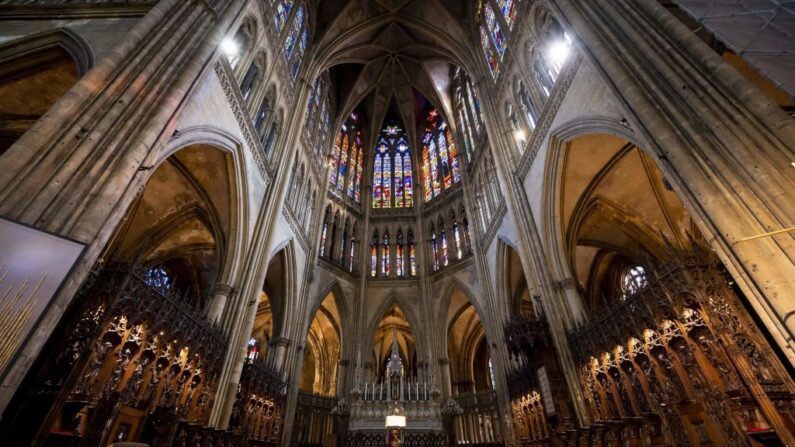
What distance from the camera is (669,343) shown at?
18.2ft

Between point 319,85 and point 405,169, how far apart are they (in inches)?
269

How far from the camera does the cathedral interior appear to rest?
4160mm

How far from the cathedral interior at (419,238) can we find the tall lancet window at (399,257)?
173 millimetres

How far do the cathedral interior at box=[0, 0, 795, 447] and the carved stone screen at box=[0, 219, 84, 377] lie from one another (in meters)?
0.02

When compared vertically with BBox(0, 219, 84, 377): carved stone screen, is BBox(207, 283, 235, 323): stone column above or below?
above

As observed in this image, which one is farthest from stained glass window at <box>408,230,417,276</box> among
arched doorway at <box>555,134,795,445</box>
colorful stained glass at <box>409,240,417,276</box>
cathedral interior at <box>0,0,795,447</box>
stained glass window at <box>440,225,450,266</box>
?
arched doorway at <box>555,134,795,445</box>

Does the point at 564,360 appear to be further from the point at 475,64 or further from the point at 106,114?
the point at 475,64

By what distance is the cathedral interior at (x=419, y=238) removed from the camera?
4160mm

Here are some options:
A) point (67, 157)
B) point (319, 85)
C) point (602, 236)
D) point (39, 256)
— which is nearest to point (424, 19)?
point (319, 85)

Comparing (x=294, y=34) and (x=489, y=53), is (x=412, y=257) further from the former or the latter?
(x=294, y=34)

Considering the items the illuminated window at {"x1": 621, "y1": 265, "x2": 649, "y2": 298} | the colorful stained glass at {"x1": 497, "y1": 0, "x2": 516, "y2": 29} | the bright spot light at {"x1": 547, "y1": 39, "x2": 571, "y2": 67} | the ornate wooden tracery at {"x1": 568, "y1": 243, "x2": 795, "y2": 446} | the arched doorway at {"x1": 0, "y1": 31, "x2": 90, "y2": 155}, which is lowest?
the ornate wooden tracery at {"x1": 568, "y1": 243, "x2": 795, "y2": 446}

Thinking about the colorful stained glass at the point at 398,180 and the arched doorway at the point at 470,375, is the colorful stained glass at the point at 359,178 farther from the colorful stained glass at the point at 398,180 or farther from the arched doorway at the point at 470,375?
the arched doorway at the point at 470,375

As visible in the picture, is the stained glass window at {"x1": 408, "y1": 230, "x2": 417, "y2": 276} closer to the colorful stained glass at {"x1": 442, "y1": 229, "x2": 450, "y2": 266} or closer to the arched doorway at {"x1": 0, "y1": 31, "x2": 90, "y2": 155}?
the colorful stained glass at {"x1": 442, "y1": 229, "x2": 450, "y2": 266}

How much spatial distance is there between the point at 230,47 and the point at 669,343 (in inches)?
440
